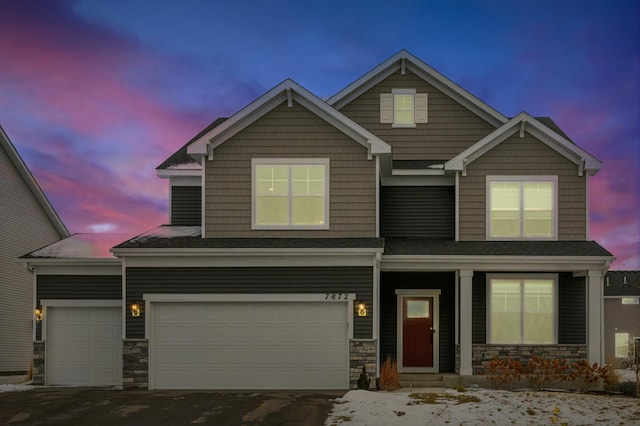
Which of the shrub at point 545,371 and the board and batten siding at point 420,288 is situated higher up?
the board and batten siding at point 420,288

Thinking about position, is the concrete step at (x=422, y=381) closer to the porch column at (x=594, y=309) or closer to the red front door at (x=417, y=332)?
the red front door at (x=417, y=332)

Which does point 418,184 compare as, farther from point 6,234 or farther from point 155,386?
point 6,234

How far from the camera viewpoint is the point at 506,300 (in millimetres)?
17000

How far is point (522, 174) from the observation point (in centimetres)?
1727

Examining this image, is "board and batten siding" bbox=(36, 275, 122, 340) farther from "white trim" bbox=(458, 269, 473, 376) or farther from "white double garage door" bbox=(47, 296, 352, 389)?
"white trim" bbox=(458, 269, 473, 376)

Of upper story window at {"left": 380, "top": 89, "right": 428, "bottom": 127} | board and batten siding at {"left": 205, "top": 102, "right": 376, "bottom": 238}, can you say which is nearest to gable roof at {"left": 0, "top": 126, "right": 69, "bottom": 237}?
board and batten siding at {"left": 205, "top": 102, "right": 376, "bottom": 238}

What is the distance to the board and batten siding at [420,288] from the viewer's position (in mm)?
17953

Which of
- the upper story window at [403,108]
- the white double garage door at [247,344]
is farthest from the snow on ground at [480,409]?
the upper story window at [403,108]

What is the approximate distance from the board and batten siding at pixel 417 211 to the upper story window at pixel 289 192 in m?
3.04

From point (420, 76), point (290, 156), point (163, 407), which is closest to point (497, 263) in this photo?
point (290, 156)

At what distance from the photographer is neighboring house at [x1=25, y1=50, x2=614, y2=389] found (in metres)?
15.4

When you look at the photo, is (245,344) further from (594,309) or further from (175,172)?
(594,309)

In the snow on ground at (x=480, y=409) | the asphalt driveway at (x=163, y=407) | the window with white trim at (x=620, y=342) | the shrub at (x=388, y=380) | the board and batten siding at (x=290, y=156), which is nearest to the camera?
the snow on ground at (x=480, y=409)

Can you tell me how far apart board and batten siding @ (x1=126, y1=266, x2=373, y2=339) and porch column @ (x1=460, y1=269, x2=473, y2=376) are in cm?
247
